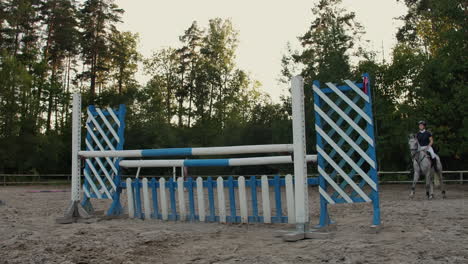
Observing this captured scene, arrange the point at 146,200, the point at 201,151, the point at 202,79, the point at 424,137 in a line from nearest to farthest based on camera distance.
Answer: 1. the point at 201,151
2. the point at 146,200
3. the point at 424,137
4. the point at 202,79

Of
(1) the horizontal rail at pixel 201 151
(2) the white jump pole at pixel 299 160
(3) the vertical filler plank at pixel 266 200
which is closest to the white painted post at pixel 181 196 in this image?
(1) the horizontal rail at pixel 201 151

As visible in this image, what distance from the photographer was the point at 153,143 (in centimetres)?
2891

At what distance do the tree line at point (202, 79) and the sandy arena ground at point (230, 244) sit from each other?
1494 centimetres

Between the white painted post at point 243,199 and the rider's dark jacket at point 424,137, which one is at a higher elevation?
the rider's dark jacket at point 424,137

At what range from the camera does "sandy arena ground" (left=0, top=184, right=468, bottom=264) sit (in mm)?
3574

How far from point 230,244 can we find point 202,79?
3203 cm

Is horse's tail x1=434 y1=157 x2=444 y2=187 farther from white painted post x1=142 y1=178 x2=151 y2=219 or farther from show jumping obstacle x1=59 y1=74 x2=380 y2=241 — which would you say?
white painted post x1=142 y1=178 x2=151 y2=219

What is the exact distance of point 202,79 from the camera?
35.7 m

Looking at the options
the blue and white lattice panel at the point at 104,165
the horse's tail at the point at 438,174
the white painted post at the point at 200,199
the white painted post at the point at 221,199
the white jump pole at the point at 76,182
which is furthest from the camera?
the horse's tail at the point at 438,174

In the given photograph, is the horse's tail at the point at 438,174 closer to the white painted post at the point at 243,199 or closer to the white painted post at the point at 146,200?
the white painted post at the point at 243,199

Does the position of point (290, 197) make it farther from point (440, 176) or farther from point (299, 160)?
point (440, 176)

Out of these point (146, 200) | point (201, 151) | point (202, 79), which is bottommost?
point (146, 200)

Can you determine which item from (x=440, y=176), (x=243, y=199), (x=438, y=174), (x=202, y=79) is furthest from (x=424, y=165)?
(x=202, y=79)

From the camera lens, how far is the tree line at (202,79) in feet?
63.3
